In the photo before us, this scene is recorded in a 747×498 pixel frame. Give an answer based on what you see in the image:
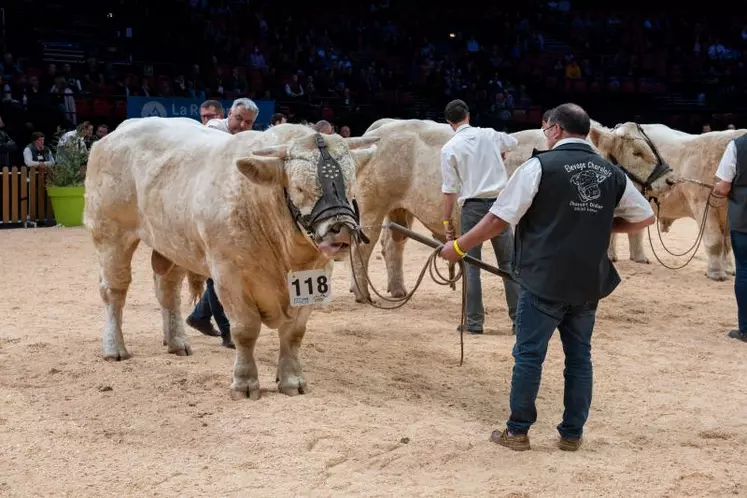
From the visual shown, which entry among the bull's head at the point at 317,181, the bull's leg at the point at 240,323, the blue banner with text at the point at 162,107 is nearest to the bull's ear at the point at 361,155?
the bull's head at the point at 317,181

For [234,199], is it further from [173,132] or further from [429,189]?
[429,189]

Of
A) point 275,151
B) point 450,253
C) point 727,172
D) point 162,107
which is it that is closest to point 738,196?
point 727,172

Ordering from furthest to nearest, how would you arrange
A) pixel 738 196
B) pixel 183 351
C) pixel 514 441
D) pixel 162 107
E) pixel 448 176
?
1. pixel 162 107
2. pixel 448 176
3. pixel 738 196
4. pixel 183 351
5. pixel 514 441

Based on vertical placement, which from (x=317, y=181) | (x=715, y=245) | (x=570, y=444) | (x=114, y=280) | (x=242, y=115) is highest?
(x=242, y=115)

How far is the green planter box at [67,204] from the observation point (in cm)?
1595

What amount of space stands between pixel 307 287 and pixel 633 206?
2.06m

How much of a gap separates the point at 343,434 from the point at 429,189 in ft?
14.7

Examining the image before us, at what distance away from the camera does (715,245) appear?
11.4 meters

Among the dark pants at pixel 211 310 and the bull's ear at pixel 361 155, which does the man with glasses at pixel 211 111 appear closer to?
the dark pants at pixel 211 310

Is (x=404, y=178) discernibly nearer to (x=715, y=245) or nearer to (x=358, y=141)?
(x=358, y=141)

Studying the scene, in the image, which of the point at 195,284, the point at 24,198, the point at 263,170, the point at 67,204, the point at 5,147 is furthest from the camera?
the point at 5,147

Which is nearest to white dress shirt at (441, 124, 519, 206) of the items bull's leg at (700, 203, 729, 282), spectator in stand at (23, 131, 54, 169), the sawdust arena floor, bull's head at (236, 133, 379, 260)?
the sawdust arena floor

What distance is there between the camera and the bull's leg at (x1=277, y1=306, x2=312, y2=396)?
20.1 ft

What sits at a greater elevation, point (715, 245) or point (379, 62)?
point (379, 62)
